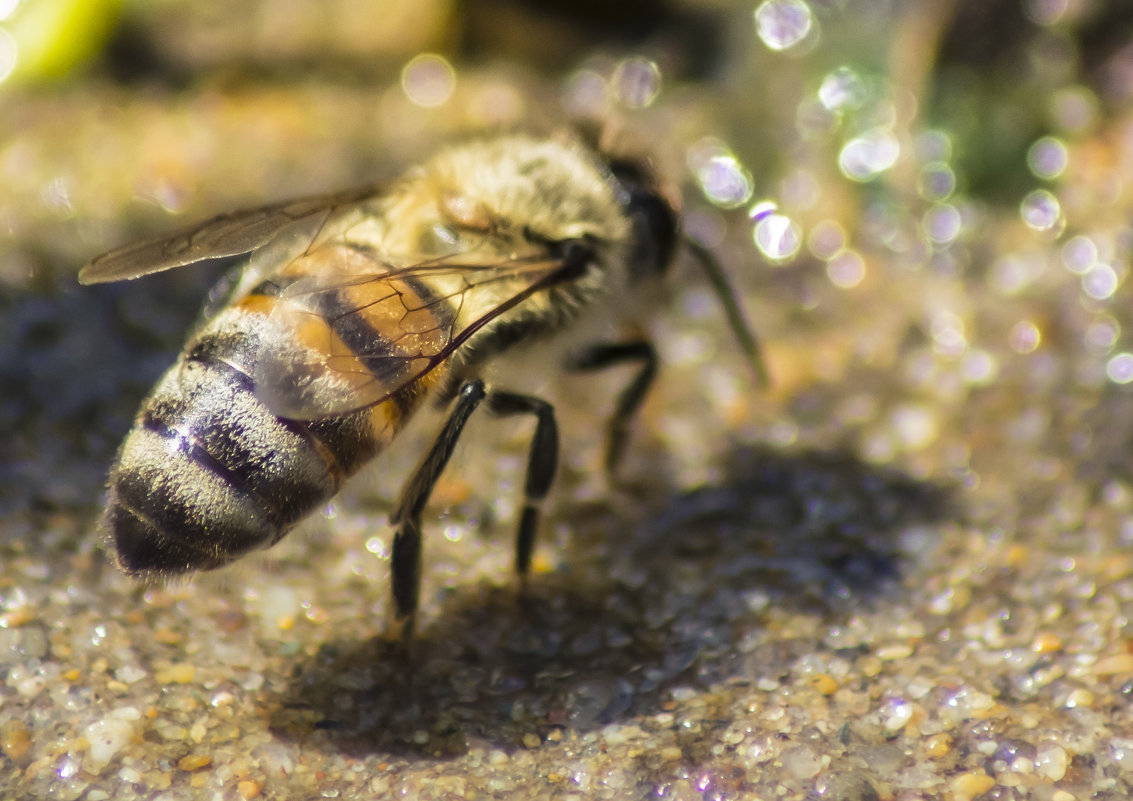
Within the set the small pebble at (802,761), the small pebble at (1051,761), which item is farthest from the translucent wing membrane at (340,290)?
the small pebble at (1051,761)

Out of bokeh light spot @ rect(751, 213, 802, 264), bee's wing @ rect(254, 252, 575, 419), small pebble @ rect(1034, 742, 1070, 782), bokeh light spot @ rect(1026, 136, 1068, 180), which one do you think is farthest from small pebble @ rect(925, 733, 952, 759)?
bokeh light spot @ rect(1026, 136, 1068, 180)

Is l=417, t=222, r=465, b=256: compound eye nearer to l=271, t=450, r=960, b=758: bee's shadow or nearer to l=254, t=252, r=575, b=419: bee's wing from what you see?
l=254, t=252, r=575, b=419: bee's wing

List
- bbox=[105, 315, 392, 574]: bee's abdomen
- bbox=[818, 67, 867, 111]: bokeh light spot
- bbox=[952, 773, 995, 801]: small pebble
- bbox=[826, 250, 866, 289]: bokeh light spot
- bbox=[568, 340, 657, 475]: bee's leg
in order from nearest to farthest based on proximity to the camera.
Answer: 1. bbox=[105, 315, 392, 574]: bee's abdomen
2. bbox=[952, 773, 995, 801]: small pebble
3. bbox=[568, 340, 657, 475]: bee's leg
4. bbox=[826, 250, 866, 289]: bokeh light spot
5. bbox=[818, 67, 867, 111]: bokeh light spot

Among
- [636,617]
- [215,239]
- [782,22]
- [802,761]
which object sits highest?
[782,22]

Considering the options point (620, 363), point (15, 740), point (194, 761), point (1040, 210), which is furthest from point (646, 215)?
point (1040, 210)

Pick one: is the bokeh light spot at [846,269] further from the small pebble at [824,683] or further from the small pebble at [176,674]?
the small pebble at [176,674]

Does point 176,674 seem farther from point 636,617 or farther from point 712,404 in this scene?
point 712,404

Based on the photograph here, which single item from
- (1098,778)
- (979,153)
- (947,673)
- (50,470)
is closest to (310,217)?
(50,470)
